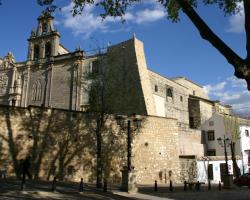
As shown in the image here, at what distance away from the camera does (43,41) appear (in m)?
45.0

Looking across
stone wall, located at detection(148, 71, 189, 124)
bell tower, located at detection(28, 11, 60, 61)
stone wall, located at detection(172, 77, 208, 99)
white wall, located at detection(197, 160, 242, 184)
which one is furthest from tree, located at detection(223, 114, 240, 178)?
bell tower, located at detection(28, 11, 60, 61)

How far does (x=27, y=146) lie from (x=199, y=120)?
27.9 metres

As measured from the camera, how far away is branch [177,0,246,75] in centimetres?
729

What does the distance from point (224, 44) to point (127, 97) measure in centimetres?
2432

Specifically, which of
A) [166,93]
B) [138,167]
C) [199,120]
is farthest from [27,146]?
[199,120]

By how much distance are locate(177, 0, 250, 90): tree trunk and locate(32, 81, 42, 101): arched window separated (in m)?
35.6

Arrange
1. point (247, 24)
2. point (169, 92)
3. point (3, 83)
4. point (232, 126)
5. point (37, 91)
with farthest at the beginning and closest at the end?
point (3, 83) → point (37, 91) → point (169, 92) → point (232, 126) → point (247, 24)

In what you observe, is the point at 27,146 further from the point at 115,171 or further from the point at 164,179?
the point at 164,179

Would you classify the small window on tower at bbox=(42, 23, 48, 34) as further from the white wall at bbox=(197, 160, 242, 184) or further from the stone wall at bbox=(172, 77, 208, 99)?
the white wall at bbox=(197, 160, 242, 184)

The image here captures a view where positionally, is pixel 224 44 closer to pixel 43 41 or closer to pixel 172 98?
pixel 172 98

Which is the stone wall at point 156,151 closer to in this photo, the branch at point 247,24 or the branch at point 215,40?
the branch at point 215,40

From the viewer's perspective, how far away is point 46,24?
45.3 meters

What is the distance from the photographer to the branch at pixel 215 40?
729 centimetres

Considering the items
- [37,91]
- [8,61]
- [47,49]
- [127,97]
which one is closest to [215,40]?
[127,97]
